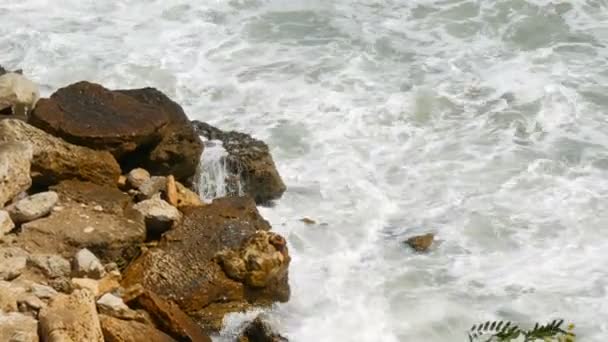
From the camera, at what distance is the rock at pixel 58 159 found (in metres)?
7.17

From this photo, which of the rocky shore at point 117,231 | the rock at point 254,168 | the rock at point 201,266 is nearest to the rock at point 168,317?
the rocky shore at point 117,231

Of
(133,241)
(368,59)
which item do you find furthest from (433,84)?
(133,241)

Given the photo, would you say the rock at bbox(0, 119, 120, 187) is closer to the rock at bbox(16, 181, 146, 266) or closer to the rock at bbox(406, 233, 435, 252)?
the rock at bbox(16, 181, 146, 266)

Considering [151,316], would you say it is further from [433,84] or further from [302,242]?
[433,84]

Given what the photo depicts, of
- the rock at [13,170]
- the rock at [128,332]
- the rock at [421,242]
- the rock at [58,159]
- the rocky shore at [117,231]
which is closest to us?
the rock at [128,332]

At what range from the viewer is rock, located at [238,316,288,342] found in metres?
6.48

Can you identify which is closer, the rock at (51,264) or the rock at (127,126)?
the rock at (51,264)

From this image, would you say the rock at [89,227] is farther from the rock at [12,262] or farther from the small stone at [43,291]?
the small stone at [43,291]

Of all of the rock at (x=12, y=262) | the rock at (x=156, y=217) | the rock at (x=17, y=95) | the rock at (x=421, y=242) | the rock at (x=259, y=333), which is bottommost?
the rock at (x=421, y=242)

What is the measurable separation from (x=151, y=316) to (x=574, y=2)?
414 inches

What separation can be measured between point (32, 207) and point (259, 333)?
207 centimetres

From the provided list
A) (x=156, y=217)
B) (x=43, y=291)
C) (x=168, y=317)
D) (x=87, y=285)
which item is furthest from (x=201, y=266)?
(x=43, y=291)

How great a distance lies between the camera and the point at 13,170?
6.66 meters

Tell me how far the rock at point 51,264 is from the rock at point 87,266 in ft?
0.22
